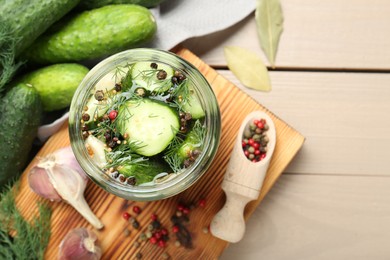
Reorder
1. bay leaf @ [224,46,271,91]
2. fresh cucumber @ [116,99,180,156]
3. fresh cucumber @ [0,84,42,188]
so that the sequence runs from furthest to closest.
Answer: bay leaf @ [224,46,271,91]
fresh cucumber @ [0,84,42,188]
fresh cucumber @ [116,99,180,156]

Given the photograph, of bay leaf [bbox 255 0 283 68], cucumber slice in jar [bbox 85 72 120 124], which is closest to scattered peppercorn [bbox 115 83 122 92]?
cucumber slice in jar [bbox 85 72 120 124]

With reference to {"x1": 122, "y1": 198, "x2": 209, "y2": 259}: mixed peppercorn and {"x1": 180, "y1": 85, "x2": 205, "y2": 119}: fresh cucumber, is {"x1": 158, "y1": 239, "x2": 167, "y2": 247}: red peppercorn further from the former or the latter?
{"x1": 180, "y1": 85, "x2": 205, "y2": 119}: fresh cucumber

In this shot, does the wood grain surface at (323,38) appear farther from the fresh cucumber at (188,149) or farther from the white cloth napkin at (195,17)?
the fresh cucumber at (188,149)

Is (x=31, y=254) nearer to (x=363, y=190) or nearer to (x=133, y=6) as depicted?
(x=133, y=6)

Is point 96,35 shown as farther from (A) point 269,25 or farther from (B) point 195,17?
(A) point 269,25

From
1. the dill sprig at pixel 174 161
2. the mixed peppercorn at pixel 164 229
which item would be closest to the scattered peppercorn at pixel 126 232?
the mixed peppercorn at pixel 164 229

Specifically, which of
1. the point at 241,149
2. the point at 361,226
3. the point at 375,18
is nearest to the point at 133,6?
the point at 241,149

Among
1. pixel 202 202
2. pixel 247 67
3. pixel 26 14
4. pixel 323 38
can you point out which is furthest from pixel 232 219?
pixel 26 14

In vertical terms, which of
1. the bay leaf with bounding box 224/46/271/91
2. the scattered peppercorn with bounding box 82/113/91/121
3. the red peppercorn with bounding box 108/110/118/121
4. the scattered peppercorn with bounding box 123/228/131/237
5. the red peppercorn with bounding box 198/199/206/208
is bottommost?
the scattered peppercorn with bounding box 123/228/131/237
